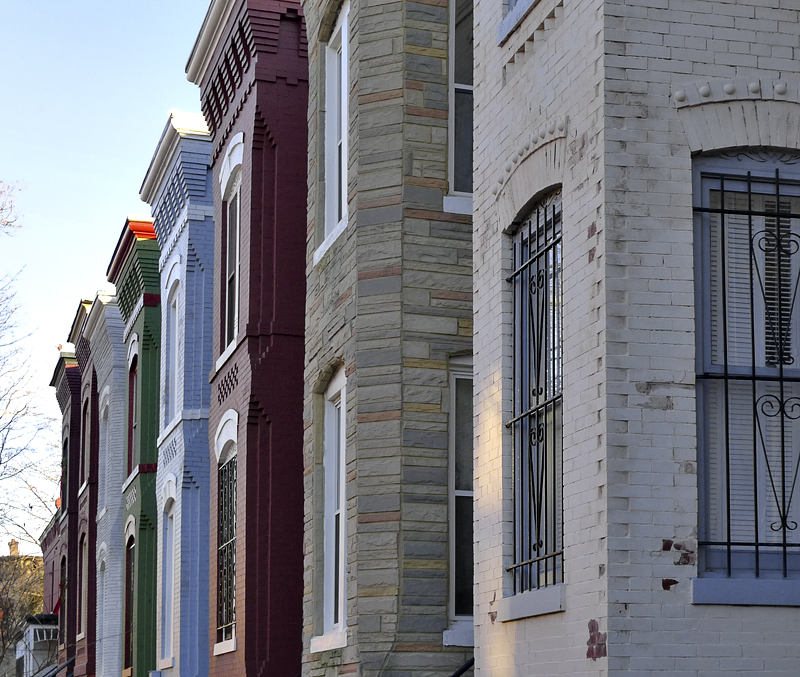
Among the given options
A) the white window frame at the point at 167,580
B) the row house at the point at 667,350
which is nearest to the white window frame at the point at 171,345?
the white window frame at the point at 167,580

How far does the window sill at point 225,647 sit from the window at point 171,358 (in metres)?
5.53

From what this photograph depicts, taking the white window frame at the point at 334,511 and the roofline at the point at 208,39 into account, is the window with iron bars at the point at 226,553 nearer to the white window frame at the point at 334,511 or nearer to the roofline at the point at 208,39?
the white window frame at the point at 334,511

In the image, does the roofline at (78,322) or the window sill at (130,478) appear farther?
the roofline at (78,322)

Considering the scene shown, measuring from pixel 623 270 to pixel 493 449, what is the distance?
2.16m

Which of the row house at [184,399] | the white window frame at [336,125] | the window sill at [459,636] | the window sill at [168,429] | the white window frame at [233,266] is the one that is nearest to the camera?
the window sill at [459,636]

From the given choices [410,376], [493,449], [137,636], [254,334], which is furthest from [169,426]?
[493,449]

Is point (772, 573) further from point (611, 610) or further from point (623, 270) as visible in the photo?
point (623, 270)

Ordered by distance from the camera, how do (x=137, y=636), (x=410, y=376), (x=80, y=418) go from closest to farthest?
1. (x=410, y=376)
2. (x=137, y=636)
3. (x=80, y=418)

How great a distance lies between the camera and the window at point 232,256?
1819cm

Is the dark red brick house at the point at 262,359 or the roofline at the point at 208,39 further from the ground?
the roofline at the point at 208,39

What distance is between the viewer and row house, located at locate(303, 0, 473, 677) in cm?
1173

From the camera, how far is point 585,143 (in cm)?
812

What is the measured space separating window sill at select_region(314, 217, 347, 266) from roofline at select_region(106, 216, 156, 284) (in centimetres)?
1188

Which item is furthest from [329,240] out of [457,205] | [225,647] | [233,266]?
[225,647]
